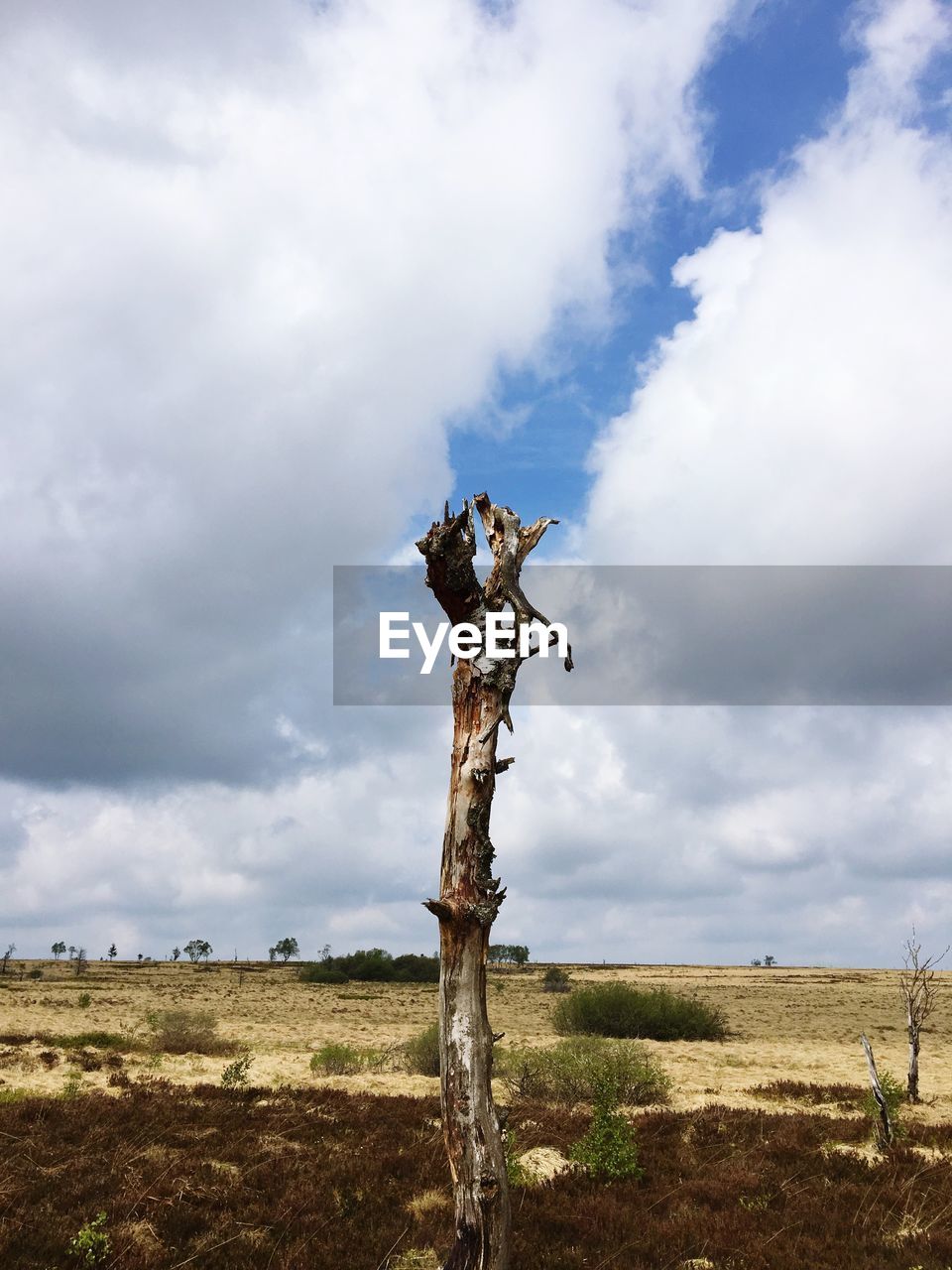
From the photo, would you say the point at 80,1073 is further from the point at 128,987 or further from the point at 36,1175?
the point at 128,987

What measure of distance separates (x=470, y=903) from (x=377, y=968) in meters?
84.6

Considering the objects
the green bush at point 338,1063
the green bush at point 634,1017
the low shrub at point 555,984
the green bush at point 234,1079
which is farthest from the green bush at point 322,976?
the green bush at point 234,1079

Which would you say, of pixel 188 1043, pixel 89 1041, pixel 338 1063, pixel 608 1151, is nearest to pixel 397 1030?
pixel 188 1043

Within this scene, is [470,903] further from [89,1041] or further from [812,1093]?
[89,1041]

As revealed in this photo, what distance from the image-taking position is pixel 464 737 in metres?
7.33

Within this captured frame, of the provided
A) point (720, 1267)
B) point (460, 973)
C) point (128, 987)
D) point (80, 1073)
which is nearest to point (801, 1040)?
point (80, 1073)

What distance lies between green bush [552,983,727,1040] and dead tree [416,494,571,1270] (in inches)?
1205

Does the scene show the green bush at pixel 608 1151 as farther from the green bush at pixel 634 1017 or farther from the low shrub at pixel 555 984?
the low shrub at pixel 555 984

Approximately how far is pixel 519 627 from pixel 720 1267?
6602 millimetres

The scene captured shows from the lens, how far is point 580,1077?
1897 centimetres

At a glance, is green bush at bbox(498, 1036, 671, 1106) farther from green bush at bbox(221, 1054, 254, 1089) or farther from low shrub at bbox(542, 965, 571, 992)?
low shrub at bbox(542, 965, 571, 992)

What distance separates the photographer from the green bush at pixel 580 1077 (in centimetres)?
1877

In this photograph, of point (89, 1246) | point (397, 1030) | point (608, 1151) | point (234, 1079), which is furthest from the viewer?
point (397, 1030)

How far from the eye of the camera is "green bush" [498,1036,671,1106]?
61.6 ft
